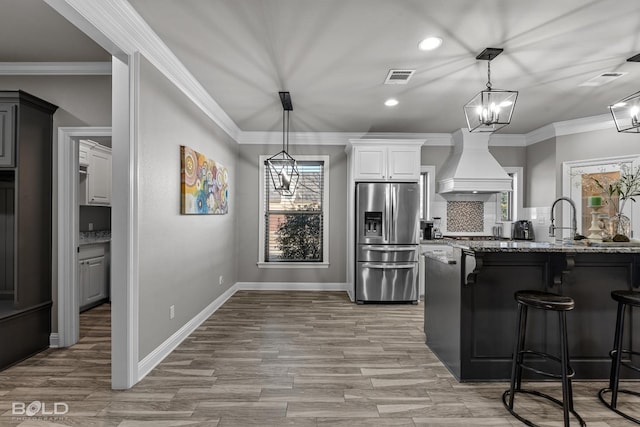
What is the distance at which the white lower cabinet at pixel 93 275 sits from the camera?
181 inches

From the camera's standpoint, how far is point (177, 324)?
3.46 metres

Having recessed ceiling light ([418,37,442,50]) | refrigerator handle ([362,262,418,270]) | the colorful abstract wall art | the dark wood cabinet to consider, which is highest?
recessed ceiling light ([418,37,442,50])

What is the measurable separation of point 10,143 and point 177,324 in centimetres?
216

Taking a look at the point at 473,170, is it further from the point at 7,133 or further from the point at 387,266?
the point at 7,133

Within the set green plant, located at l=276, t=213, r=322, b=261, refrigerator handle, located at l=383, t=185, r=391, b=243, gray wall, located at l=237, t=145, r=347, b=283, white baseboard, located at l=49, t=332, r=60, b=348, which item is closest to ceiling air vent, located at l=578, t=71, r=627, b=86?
refrigerator handle, located at l=383, t=185, r=391, b=243

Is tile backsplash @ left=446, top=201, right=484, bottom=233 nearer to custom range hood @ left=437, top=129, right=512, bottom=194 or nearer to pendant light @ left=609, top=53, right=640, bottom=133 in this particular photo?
custom range hood @ left=437, top=129, right=512, bottom=194

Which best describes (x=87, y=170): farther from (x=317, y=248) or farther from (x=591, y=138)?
(x=591, y=138)

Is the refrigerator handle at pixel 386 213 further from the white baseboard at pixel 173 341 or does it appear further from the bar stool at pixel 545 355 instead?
the bar stool at pixel 545 355

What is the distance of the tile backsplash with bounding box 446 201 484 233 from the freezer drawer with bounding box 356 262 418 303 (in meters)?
1.35

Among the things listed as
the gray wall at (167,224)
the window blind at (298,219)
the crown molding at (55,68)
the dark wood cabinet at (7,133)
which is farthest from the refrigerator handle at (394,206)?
the dark wood cabinet at (7,133)

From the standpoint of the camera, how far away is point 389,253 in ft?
17.0

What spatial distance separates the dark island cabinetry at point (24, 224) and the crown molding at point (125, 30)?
4.06 ft

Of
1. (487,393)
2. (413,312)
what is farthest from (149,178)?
(413,312)

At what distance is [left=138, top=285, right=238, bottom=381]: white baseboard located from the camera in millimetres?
2779
